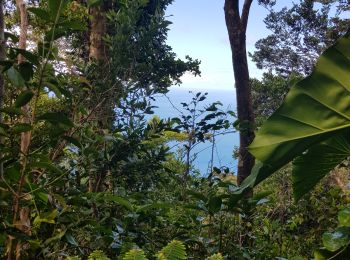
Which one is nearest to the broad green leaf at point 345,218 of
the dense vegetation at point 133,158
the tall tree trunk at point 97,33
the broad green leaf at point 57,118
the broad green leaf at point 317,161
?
the dense vegetation at point 133,158

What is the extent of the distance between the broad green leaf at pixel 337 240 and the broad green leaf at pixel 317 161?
0.18 metres

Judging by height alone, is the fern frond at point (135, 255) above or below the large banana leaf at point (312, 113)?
below

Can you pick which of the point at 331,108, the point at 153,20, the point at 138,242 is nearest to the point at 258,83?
the point at 153,20

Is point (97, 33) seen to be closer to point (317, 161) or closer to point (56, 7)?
point (56, 7)

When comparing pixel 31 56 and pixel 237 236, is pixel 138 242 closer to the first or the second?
pixel 237 236

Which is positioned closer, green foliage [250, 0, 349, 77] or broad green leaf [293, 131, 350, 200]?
broad green leaf [293, 131, 350, 200]

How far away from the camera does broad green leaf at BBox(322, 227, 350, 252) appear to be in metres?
0.89

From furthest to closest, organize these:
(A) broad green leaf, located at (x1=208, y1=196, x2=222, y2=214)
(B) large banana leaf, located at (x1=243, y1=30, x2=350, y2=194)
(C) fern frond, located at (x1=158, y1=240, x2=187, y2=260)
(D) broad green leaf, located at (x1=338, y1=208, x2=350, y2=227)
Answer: (A) broad green leaf, located at (x1=208, y1=196, x2=222, y2=214), (C) fern frond, located at (x1=158, y1=240, x2=187, y2=260), (D) broad green leaf, located at (x1=338, y1=208, x2=350, y2=227), (B) large banana leaf, located at (x1=243, y1=30, x2=350, y2=194)

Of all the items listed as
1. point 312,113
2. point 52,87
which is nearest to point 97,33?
point 52,87

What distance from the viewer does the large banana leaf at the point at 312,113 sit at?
1.88 ft

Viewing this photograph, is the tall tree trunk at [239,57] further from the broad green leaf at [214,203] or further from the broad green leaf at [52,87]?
the broad green leaf at [52,87]

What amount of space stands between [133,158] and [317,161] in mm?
1576

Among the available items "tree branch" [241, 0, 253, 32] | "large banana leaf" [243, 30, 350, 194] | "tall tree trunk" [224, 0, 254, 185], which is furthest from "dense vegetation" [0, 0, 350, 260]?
"tree branch" [241, 0, 253, 32]

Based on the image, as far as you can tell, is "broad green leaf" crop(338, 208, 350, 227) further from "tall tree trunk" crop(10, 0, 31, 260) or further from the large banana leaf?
"tall tree trunk" crop(10, 0, 31, 260)
